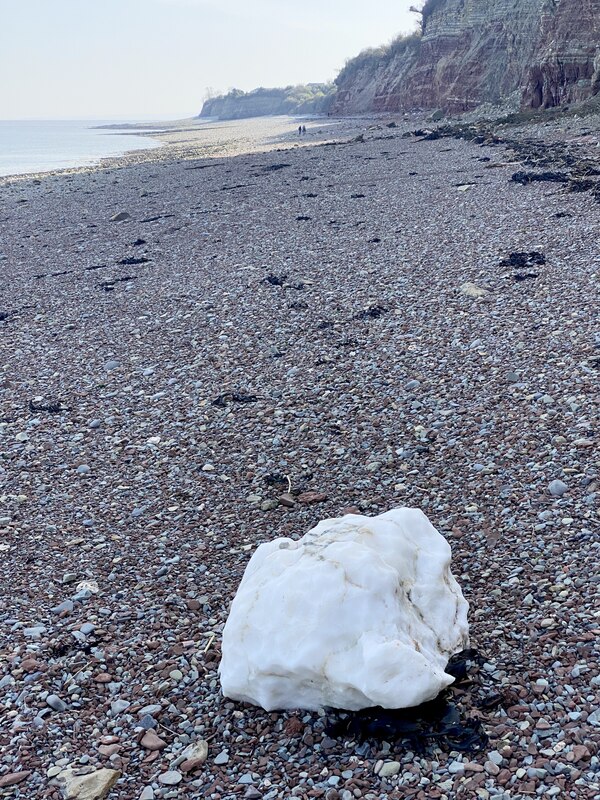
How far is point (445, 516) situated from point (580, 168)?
53.6 feet

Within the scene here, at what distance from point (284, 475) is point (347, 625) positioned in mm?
3183

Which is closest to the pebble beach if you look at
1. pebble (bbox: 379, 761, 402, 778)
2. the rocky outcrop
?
pebble (bbox: 379, 761, 402, 778)

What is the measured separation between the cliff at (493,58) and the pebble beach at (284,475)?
2445cm

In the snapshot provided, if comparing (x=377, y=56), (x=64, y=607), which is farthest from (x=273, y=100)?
(x=64, y=607)

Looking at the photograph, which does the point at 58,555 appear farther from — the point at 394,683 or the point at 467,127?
the point at 467,127

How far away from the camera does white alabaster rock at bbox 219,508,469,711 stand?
3.87 meters

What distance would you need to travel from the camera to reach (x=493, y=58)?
169 feet

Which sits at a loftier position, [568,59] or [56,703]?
[568,59]

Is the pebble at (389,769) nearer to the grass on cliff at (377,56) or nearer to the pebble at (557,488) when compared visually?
the pebble at (557,488)

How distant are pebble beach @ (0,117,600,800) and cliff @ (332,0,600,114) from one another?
24.4m

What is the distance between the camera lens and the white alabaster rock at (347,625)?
3.87 meters

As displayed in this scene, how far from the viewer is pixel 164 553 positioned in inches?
240

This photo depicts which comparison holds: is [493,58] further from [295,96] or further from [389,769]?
[295,96]

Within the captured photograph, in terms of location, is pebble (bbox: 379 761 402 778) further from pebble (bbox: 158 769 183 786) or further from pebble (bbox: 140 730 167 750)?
pebble (bbox: 140 730 167 750)
